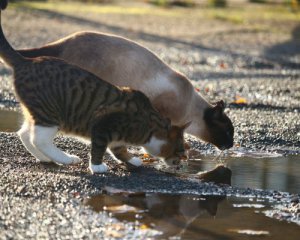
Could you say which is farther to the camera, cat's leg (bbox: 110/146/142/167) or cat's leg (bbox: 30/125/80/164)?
cat's leg (bbox: 110/146/142/167)

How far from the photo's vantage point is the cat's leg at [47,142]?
24.3 ft

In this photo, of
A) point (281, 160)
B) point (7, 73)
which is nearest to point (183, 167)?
point (281, 160)

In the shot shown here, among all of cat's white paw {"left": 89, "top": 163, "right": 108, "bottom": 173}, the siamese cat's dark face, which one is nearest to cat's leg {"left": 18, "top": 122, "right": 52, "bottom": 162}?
cat's white paw {"left": 89, "top": 163, "right": 108, "bottom": 173}

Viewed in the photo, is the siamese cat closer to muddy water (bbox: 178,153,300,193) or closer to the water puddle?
the water puddle

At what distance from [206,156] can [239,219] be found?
2461mm

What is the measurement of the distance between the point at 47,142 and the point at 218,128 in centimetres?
210

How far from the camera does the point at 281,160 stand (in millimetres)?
8406

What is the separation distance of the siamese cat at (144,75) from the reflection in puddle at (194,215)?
6.86 ft

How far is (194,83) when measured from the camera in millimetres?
13430

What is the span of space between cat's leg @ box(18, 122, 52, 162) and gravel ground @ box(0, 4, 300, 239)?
12cm

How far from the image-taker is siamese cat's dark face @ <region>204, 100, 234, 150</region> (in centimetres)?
873

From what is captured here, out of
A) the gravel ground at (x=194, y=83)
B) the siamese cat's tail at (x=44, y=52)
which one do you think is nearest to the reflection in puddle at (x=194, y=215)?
the gravel ground at (x=194, y=83)

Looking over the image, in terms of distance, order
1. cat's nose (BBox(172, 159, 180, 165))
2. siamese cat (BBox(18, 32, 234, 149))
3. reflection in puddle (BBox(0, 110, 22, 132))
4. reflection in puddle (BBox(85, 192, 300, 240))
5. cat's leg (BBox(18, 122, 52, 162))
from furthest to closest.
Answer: reflection in puddle (BBox(0, 110, 22, 132)) < siamese cat (BBox(18, 32, 234, 149)) < cat's nose (BBox(172, 159, 180, 165)) < cat's leg (BBox(18, 122, 52, 162)) < reflection in puddle (BBox(85, 192, 300, 240))

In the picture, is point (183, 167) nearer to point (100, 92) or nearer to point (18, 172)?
point (100, 92)
